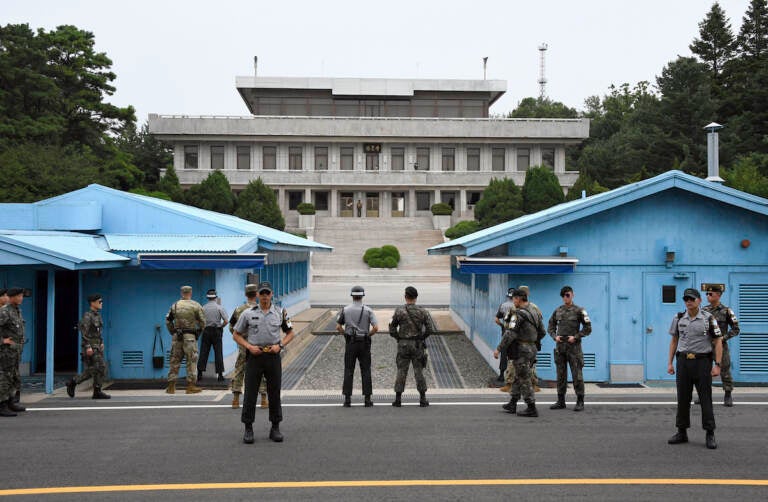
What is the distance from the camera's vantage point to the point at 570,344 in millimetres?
10039

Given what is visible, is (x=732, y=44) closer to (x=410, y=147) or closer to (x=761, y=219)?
(x=410, y=147)

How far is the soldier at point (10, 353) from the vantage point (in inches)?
383

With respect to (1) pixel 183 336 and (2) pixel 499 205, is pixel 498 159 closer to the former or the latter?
(2) pixel 499 205

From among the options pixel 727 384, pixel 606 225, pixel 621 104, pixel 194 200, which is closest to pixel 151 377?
pixel 606 225

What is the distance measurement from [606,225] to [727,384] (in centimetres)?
378

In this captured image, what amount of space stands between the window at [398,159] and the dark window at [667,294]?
2180 inches

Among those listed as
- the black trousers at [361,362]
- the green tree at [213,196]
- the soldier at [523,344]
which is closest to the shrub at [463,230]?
the green tree at [213,196]

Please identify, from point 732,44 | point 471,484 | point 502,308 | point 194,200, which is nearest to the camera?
point 471,484

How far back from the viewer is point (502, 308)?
12242 millimetres

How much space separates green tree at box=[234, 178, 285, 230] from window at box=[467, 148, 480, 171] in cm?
2440

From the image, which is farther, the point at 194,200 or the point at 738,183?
the point at 194,200

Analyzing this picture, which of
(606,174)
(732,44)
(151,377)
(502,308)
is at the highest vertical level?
(732,44)

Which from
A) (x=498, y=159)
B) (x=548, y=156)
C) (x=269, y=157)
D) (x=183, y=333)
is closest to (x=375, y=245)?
(x=269, y=157)

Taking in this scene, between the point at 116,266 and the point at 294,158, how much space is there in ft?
182
